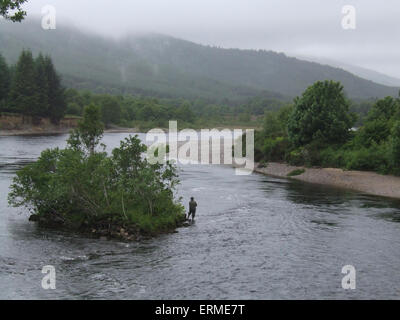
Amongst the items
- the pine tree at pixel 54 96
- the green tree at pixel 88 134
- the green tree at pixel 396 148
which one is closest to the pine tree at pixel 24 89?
the pine tree at pixel 54 96

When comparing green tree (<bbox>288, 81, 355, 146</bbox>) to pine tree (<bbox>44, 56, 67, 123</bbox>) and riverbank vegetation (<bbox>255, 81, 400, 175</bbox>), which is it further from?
pine tree (<bbox>44, 56, 67, 123</bbox>)

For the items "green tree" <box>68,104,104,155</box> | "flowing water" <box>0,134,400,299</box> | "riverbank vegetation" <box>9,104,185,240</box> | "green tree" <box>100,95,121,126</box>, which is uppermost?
"green tree" <box>100,95,121,126</box>

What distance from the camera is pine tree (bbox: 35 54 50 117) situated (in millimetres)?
137750

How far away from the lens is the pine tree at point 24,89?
13125cm

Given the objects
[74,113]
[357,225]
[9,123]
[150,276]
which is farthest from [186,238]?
[74,113]

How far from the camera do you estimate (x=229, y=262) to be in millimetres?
24594

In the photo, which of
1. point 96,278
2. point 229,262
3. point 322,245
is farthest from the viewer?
point 322,245

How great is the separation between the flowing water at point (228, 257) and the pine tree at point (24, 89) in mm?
100134

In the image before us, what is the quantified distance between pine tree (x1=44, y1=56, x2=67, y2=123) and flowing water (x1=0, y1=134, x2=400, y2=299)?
4321 inches

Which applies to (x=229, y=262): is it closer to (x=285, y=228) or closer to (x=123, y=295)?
(x=123, y=295)

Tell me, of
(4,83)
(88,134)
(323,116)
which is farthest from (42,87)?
(88,134)

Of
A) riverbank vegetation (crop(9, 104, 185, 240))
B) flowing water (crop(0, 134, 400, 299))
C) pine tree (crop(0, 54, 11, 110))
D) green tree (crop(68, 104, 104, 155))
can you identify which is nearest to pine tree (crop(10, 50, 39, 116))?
pine tree (crop(0, 54, 11, 110))

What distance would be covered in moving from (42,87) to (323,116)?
10162cm

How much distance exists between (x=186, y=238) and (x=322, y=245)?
884cm
